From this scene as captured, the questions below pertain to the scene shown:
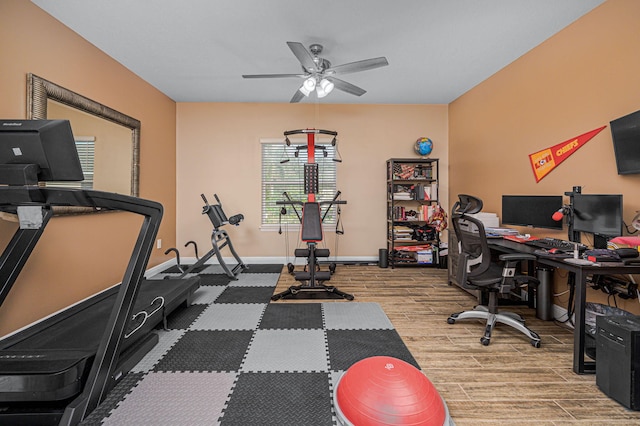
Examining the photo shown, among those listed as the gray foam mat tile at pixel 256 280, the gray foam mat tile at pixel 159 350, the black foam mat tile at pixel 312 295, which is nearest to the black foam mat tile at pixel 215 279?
the gray foam mat tile at pixel 256 280

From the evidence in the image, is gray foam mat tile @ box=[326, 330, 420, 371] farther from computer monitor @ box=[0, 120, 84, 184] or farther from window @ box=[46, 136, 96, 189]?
window @ box=[46, 136, 96, 189]

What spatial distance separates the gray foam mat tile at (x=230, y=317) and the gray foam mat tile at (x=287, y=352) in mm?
245

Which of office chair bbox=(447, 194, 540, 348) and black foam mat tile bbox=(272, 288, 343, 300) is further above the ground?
office chair bbox=(447, 194, 540, 348)

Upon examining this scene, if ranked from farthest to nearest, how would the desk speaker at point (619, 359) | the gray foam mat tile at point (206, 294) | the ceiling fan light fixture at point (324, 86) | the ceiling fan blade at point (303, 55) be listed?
the gray foam mat tile at point (206, 294) → the ceiling fan light fixture at point (324, 86) → the ceiling fan blade at point (303, 55) → the desk speaker at point (619, 359)

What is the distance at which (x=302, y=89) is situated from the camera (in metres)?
3.21

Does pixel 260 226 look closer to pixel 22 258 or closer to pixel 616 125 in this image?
pixel 22 258

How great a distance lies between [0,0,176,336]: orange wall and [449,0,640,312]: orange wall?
15.9 feet

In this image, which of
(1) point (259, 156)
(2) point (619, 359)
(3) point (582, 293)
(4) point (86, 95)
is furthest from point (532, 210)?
(4) point (86, 95)

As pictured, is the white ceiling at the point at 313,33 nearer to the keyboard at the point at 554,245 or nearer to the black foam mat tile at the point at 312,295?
the keyboard at the point at 554,245

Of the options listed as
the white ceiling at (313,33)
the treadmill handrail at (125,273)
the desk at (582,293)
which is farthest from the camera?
the white ceiling at (313,33)

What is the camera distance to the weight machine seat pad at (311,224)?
3.37 metres

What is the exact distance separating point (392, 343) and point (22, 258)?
2.70 meters

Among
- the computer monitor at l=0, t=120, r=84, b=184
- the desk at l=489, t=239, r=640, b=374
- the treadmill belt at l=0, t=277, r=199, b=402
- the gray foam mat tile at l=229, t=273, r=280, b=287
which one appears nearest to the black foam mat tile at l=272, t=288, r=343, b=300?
the gray foam mat tile at l=229, t=273, r=280, b=287

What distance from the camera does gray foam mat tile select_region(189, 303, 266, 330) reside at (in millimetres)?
2627
